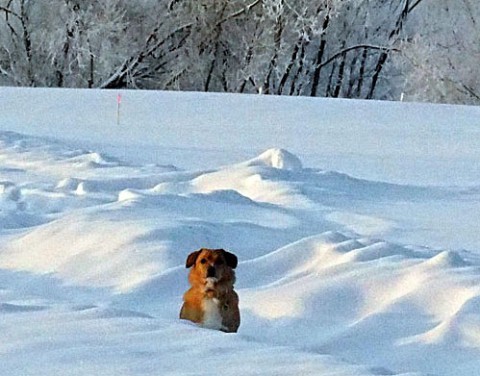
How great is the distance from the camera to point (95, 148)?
15.5m

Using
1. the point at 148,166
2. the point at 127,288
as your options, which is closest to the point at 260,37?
the point at 148,166

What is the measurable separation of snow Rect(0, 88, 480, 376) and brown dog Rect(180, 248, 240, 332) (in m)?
0.21

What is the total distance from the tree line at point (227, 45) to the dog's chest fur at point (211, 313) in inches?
958

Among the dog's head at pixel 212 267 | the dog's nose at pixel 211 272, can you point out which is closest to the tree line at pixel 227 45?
the dog's head at pixel 212 267

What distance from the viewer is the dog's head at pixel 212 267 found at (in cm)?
485

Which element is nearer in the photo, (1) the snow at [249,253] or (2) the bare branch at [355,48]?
(1) the snow at [249,253]

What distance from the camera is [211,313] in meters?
4.79

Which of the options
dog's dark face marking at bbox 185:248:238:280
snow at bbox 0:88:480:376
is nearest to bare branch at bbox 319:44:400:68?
snow at bbox 0:88:480:376

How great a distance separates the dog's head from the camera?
4848 millimetres

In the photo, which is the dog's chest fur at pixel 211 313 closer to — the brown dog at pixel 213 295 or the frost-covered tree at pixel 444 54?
the brown dog at pixel 213 295

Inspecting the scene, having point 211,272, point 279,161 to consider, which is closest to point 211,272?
point 211,272

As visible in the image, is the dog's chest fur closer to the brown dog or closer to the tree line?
the brown dog

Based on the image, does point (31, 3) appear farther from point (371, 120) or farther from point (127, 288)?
point (127, 288)

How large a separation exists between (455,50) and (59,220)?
2459 centimetres
